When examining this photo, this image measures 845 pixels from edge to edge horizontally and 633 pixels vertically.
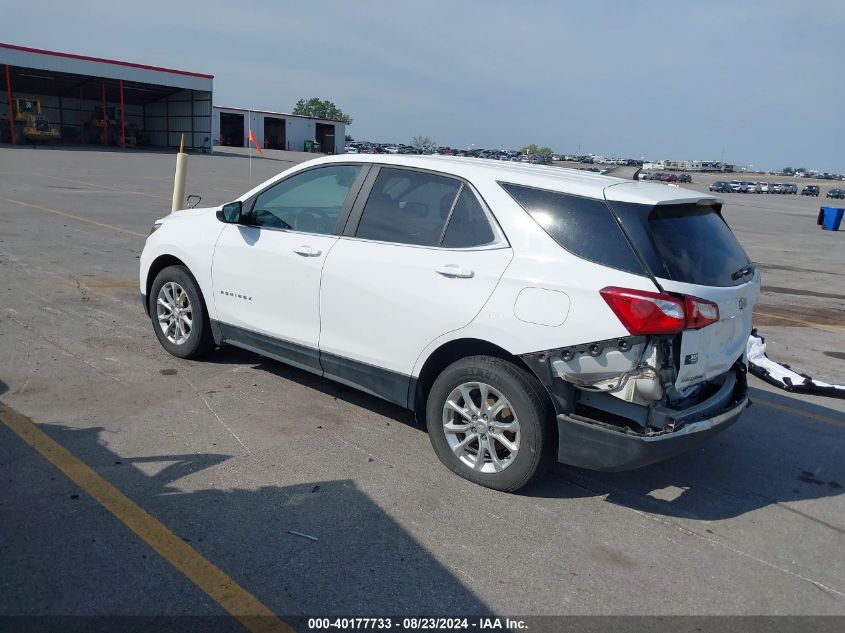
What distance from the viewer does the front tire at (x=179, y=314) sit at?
18.8 feet

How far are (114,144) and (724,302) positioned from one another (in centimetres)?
6116

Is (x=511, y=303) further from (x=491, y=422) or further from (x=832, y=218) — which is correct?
(x=832, y=218)

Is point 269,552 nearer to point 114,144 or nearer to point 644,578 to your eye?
point 644,578

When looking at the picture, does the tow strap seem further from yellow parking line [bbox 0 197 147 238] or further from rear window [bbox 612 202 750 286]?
yellow parking line [bbox 0 197 147 238]

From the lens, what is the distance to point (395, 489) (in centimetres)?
403

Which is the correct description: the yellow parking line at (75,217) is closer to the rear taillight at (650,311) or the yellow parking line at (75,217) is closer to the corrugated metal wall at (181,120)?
the rear taillight at (650,311)

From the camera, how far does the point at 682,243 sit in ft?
12.8

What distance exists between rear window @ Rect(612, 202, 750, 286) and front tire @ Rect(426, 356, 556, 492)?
0.93 meters

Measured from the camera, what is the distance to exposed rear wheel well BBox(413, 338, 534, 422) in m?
4.01

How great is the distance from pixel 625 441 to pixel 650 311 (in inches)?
26.9

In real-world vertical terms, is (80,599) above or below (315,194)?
below

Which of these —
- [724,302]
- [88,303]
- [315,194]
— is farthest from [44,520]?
[88,303]

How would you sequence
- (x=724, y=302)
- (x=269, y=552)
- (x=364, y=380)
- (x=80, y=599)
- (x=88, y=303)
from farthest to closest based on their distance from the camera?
1. (x=88, y=303)
2. (x=364, y=380)
3. (x=724, y=302)
4. (x=269, y=552)
5. (x=80, y=599)

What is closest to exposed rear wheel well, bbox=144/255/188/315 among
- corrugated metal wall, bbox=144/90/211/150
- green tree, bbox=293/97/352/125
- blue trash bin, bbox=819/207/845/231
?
blue trash bin, bbox=819/207/845/231
